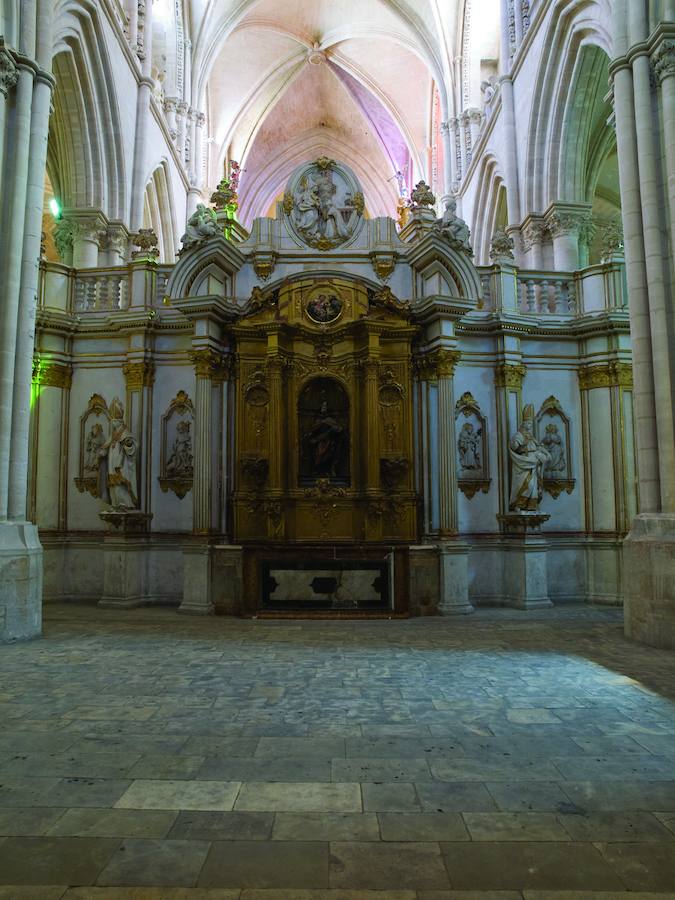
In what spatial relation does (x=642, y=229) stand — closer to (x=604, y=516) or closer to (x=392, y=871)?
(x=604, y=516)

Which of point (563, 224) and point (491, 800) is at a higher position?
point (563, 224)

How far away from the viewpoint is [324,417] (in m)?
12.0

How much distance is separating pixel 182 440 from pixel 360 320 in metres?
4.03

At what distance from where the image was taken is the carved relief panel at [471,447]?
12055 mm

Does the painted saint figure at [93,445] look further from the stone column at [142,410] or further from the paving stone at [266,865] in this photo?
the paving stone at [266,865]

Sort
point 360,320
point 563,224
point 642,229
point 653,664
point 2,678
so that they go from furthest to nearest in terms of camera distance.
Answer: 1. point 563,224
2. point 360,320
3. point 642,229
4. point 653,664
5. point 2,678

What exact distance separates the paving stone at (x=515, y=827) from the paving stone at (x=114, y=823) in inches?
64.2

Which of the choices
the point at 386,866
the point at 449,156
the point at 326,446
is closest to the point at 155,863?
the point at 386,866

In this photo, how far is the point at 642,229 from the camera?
353 inches

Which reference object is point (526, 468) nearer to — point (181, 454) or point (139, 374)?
point (181, 454)

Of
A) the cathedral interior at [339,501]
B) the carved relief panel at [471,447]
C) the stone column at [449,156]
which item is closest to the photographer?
the cathedral interior at [339,501]

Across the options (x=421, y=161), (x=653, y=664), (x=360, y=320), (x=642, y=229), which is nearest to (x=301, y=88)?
(x=421, y=161)

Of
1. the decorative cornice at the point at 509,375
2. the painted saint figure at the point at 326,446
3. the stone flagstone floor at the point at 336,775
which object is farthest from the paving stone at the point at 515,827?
the decorative cornice at the point at 509,375

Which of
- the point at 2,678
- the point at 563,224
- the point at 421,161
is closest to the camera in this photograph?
the point at 2,678
